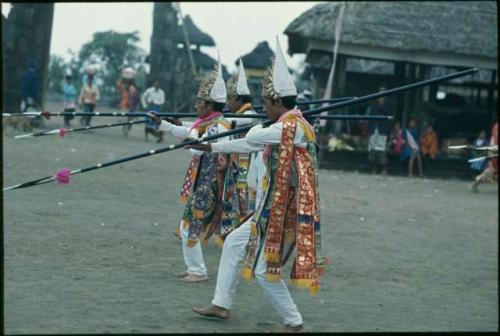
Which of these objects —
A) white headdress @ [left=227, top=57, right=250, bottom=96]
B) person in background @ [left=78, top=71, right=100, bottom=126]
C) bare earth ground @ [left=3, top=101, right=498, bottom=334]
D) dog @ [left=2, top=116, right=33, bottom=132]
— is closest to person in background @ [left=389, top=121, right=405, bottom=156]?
bare earth ground @ [left=3, top=101, right=498, bottom=334]

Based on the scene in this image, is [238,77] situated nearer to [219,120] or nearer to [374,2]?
[219,120]

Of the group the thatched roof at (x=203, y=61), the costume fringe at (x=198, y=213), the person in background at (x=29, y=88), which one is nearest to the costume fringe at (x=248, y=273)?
the costume fringe at (x=198, y=213)

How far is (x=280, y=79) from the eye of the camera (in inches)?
270

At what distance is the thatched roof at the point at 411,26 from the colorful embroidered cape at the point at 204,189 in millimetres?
13182

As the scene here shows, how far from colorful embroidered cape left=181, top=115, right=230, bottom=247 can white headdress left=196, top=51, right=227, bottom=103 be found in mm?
170

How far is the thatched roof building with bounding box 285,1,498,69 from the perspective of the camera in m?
21.8

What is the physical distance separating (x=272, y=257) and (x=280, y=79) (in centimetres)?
122

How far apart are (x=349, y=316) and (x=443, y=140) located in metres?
16.4

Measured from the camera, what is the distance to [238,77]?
950cm

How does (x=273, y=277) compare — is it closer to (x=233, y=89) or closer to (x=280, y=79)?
(x=280, y=79)

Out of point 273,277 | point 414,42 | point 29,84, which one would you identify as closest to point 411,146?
point 414,42

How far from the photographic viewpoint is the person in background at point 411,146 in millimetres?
21722

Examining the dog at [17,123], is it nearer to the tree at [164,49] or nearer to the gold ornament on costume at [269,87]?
the tree at [164,49]

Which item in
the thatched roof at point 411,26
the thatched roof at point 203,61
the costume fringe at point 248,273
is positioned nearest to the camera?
the costume fringe at point 248,273
